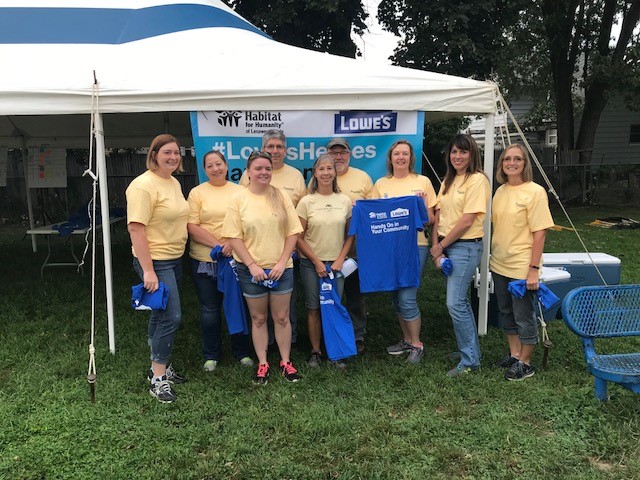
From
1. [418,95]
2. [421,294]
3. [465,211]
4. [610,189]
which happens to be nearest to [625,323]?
[465,211]

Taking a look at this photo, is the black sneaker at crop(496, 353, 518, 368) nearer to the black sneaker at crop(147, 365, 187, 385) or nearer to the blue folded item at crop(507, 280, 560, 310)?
the blue folded item at crop(507, 280, 560, 310)

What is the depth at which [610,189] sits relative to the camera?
15.6 meters

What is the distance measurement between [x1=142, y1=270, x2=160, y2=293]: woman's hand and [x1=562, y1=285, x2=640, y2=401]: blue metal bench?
2.55 meters

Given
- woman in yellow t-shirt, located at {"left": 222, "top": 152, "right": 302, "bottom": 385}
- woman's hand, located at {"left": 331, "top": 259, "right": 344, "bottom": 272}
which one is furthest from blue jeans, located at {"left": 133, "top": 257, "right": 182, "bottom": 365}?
woman's hand, located at {"left": 331, "top": 259, "right": 344, "bottom": 272}

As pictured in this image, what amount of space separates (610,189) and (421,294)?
476 inches

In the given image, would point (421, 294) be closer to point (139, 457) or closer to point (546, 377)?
point (546, 377)

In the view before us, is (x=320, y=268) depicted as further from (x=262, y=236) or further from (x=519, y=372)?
(x=519, y=372)

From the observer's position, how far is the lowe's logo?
4391mm

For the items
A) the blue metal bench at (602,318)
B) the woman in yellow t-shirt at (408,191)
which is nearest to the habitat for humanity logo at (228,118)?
the woman in yellow t-shirt at (408,191)

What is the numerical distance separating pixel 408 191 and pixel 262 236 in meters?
1.20

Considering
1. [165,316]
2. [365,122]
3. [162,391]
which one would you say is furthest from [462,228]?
[162,391]

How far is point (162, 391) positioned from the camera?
11.8 ft

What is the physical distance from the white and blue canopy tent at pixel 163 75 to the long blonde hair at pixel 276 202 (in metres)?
0.73

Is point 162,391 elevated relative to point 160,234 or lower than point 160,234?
lower
